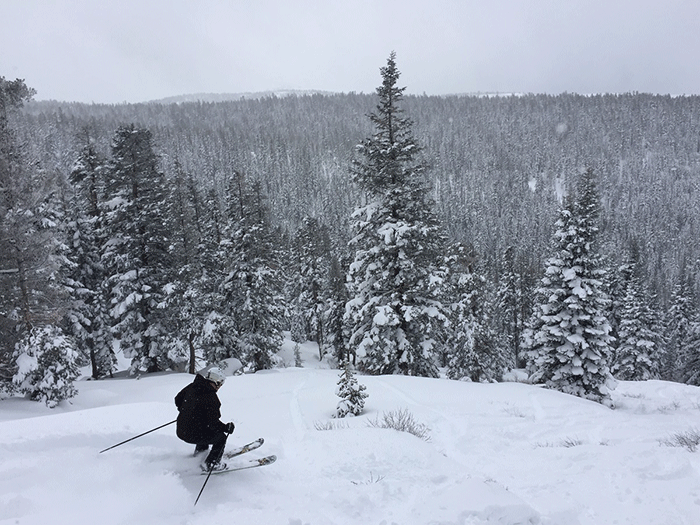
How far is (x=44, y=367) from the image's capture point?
13305 millimetres

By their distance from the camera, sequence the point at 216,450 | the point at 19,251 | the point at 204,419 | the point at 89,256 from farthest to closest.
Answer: the point at 89,256, the point at 19,251, the point at 204,419, the point at 216,450

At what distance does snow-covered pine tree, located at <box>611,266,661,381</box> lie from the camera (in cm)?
3491

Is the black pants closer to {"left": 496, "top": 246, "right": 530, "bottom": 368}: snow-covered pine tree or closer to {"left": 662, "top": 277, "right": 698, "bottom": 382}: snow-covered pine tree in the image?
{"left": 496, "top": 246, "right": 530, "bottom": 368}: snow-covered pine tree

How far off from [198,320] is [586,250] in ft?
75.6

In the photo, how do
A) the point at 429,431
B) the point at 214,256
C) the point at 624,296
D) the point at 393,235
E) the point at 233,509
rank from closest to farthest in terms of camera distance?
1. the point at 233,509
2. the point at 429,431
3. the point at 393,235
4. the point at 214,256
5. the point at 624,296

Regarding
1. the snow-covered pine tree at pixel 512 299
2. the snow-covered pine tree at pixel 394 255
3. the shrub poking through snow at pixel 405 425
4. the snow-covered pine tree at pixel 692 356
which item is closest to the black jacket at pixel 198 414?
the shrub poking through snow at pixel 405 425

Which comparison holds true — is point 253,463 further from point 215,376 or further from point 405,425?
point 405,425

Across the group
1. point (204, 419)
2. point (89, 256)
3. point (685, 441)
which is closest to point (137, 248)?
point (89, 256)

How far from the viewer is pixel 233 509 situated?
514cm

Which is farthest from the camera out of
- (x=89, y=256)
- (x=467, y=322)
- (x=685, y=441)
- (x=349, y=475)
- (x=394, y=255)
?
(x=467, y=322)

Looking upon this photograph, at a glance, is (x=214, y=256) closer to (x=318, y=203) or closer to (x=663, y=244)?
(x=318, y=203)

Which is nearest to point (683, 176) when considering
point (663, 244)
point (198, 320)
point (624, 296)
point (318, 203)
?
point (663, 244)

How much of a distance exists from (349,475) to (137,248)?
20.9 metres

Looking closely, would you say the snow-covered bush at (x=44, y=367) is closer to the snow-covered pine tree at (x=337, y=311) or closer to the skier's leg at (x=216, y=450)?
the skier's leg at (x=216, y=450)
